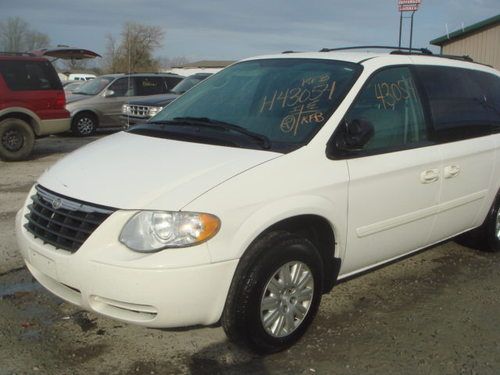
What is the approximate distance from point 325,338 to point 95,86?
12.7 meters

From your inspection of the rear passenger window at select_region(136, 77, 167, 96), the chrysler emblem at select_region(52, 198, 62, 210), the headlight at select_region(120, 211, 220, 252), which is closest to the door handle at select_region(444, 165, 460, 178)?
the headlight at select_region(120, 211, 220, 252)

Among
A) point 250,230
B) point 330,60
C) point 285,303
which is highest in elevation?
point 330,60

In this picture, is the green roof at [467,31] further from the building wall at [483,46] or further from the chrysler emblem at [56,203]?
the chrysler emblem at [56,203]

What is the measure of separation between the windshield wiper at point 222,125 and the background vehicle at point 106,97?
427 inches

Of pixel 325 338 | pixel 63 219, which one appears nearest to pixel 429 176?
pixel 325 338

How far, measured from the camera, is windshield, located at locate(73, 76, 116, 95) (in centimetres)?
1451

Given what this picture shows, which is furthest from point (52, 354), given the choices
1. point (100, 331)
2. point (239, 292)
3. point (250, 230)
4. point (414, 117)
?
point (414, 117)

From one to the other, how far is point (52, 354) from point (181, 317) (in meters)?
0.96

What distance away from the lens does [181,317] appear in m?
2.83

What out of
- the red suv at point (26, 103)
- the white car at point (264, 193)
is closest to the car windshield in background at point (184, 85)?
the red suv at point (26, 103)

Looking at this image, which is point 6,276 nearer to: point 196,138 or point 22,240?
point 22,240

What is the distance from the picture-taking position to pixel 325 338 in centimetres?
350

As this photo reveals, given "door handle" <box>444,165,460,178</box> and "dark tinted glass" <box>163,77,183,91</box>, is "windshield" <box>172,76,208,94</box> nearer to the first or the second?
"dark tinted glass" <box>163,77,183,91</box>

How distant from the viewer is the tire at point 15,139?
1010 cm
